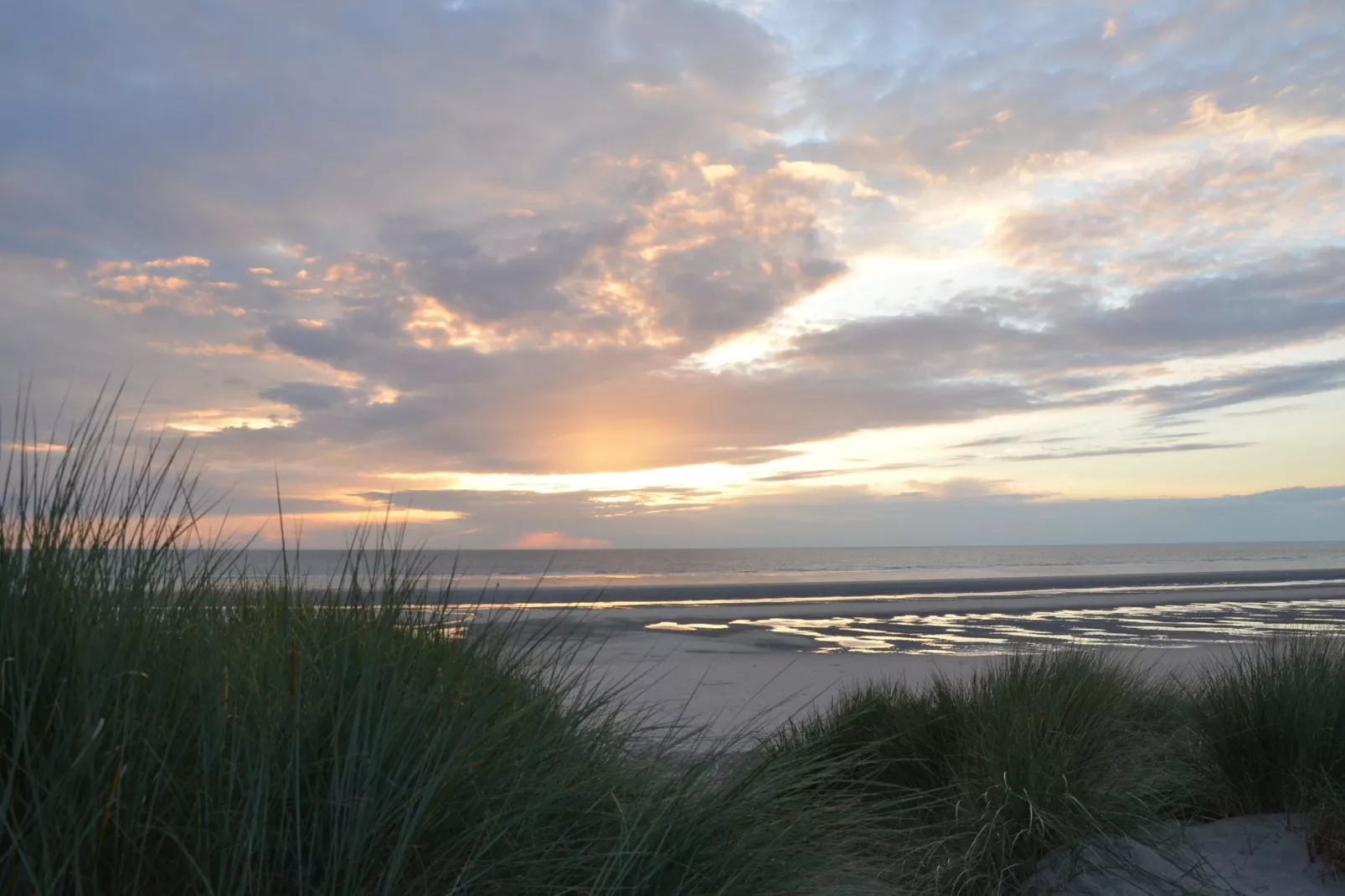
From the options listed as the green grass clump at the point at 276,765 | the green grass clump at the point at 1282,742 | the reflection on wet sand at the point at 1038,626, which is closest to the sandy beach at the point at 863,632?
the reflection on wet sand at the point at 1038,626

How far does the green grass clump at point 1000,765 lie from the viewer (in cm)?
491

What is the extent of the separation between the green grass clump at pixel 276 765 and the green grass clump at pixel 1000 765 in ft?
5.38

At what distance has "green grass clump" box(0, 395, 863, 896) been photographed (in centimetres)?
237

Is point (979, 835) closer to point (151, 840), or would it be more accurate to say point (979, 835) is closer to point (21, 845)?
point (151, 840)

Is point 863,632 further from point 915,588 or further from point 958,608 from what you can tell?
point 915,588

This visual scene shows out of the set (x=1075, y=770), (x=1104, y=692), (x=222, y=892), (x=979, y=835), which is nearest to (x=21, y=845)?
(x=222, y=892)

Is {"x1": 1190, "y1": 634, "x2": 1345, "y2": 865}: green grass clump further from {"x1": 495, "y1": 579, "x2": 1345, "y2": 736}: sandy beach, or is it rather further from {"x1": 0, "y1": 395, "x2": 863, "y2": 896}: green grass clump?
{"x1": 0, "y1": 395, "x2": 863, "y2": 896}: green grass clump

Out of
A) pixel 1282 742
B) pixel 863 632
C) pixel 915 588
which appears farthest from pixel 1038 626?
pixel 1282 742

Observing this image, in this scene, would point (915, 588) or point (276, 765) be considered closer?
point (276, 765)

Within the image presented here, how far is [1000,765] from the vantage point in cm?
516

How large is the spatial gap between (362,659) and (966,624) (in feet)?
78.7

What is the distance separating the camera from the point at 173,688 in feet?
8.64

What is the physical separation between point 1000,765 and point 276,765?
162 inches

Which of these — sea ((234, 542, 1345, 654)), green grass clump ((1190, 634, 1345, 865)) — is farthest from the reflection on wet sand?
green grass clump ((1190, 634, 1345, 865))
